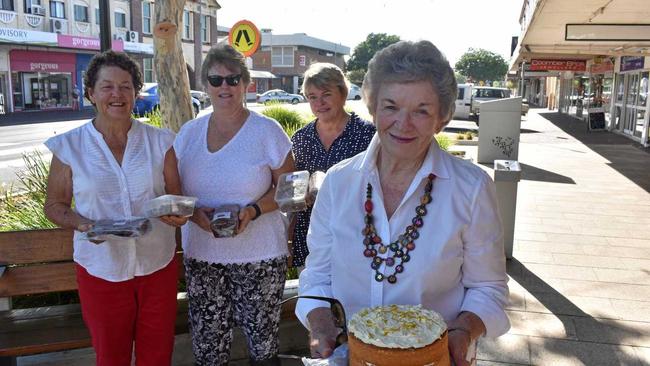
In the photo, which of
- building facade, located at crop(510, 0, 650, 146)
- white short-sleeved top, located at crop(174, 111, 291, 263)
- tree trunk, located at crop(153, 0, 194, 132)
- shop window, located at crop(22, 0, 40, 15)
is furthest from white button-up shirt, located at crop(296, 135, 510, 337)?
shop window, located at crop(22, 0, 40, 15)

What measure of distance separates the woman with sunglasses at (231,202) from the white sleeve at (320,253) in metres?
0.79

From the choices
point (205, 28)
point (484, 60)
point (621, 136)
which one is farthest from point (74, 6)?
point (484, 60)

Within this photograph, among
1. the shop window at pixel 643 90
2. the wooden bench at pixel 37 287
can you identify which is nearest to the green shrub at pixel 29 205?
the wooden bench at pixel 37 287

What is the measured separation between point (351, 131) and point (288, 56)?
69.1m

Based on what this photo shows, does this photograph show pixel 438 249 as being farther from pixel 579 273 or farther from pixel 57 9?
pixel 57 9

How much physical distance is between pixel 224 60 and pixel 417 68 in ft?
4.56

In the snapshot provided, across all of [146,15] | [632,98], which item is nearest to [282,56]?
[146,15]

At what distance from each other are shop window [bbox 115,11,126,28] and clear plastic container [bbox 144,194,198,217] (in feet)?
132

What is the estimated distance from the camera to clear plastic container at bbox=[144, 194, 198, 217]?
2.47m

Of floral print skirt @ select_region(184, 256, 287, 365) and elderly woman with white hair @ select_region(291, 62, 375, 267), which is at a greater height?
elderly woman with white hair @ select_region(291, 62, 375, 267)

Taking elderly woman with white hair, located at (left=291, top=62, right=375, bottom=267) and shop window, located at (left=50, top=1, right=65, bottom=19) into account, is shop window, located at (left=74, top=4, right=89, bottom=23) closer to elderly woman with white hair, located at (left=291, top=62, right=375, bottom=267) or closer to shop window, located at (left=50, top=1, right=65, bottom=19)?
shop window, located at (left=50, top=1, right=65, bottom=19)

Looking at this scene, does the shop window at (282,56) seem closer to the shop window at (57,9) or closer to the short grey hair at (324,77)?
the shop window at (57,9)

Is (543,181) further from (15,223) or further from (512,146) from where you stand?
(15,223)

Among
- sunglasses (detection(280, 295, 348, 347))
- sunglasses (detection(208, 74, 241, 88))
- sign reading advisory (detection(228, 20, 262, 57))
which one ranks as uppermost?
sign reading advisory (detection(228, 20, 262, 57))
